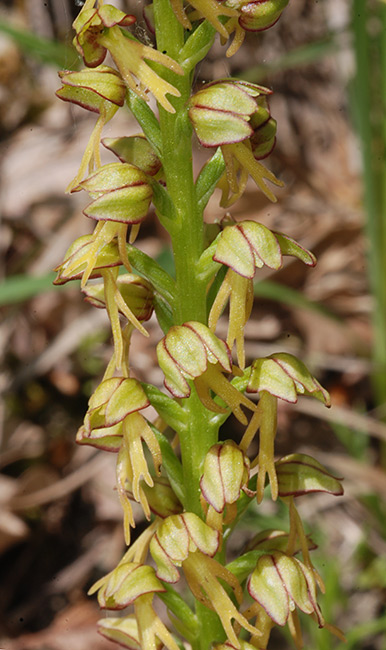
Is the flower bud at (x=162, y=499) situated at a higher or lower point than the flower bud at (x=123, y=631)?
higher

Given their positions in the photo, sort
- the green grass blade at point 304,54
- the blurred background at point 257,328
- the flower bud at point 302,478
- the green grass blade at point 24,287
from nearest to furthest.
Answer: the flower bud at point 302,478 < the green grass blade at point 24,287 < the blurred background at point 257,328 < the green grass blade at point 304,54

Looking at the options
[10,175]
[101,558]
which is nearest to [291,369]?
[101,558]

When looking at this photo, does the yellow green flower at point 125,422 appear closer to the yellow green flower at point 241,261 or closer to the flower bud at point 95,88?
the yellow green flower at point 241,261

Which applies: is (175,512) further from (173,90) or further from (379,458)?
(379,458)

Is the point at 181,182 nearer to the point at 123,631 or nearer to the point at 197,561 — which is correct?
the point at 197,561

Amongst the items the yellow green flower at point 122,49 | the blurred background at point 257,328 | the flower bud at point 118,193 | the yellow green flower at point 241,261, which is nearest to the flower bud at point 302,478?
the yellow green flower at point 241,261

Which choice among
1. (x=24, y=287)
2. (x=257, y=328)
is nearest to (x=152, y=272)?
(x=24, y=287)
